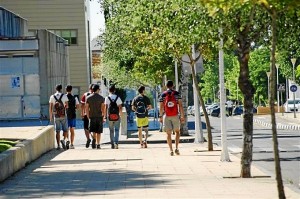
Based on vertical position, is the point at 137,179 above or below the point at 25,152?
below

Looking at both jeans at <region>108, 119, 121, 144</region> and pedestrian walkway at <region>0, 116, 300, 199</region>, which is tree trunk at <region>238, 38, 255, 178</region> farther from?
jeans at <region>108, 119, 121, 144</region>

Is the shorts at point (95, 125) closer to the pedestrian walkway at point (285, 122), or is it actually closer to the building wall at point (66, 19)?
the pedestrian walkway at point (285, 122)

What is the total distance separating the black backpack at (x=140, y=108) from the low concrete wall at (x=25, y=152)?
238 centimetres

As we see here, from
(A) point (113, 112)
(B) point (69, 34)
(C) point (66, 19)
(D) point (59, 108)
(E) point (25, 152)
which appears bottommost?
(E) point (25, 152)

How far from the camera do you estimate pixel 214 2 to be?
390 inches

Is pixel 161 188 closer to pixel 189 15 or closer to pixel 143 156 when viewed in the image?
pixel 189 15

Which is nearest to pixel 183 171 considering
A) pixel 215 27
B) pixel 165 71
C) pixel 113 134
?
pixel 215 27

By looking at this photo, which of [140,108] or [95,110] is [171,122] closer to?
[95,110]

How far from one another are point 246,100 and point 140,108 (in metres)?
11.2

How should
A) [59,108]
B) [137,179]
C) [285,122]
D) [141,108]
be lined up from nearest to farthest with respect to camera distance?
[137,179]
[59,108]
[141,108]
[285,122]

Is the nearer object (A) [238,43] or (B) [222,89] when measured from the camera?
(A) [238,43]

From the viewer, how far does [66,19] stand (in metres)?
78.3

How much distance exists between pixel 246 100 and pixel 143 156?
A: 6.26 meters

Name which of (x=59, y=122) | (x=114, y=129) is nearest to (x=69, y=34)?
(x=114, y=129)
